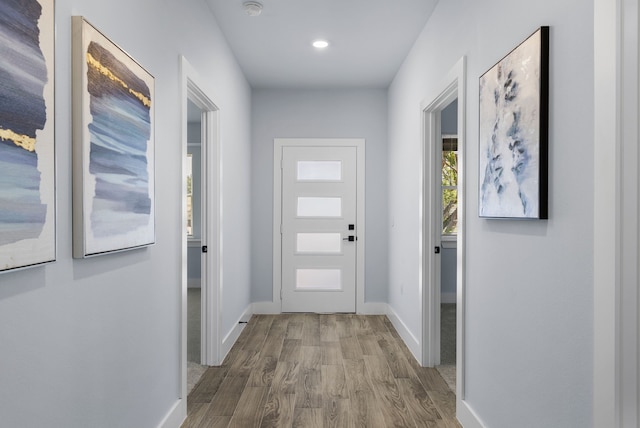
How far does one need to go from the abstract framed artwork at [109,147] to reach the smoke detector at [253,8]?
4.50ft

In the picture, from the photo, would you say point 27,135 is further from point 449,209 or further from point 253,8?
point 449,209

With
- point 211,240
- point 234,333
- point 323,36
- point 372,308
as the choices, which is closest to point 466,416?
point 211,240

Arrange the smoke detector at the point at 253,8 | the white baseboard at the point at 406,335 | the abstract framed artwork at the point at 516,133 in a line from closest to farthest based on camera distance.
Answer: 1. the abstract framed artwork at the point at 516,133
2. the smoke detector at the point at 253,8
3. the white baseboard at the point at 406,335

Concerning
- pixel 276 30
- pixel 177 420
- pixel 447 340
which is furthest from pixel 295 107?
pixel 177 420

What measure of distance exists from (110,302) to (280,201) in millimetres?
3672

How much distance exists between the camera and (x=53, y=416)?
1.34 m

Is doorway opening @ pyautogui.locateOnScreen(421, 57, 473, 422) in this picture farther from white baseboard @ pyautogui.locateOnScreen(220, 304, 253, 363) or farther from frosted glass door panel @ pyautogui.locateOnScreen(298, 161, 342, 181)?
frosted glass door panel @ pyautogui.locateOnScreen(298, 161, 342, 181)

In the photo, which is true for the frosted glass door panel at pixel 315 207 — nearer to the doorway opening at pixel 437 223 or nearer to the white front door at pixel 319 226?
the white front door at pixel 319 226

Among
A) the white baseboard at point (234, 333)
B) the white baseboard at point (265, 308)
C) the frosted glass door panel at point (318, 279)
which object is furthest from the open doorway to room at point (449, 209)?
the white baseboard at point (234, 333)

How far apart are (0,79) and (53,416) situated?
94cm

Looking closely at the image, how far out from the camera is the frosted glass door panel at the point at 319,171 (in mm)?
5352

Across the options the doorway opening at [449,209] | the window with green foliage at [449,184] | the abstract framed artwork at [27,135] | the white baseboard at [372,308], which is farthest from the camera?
the window with green foliage at [449,184]

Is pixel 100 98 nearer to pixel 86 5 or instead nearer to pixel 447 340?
pixel 86 5

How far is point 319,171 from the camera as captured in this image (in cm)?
536
